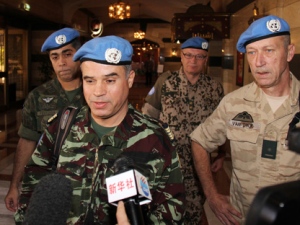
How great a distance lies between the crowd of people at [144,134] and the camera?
1.50 metres

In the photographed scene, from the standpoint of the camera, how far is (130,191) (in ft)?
2.75

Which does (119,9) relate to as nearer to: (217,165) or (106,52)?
(217,165)

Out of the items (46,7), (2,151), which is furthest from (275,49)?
(46,7)

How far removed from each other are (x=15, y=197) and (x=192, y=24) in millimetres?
6565

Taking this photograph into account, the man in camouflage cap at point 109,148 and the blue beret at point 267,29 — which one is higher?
the blue beret at point 267,29

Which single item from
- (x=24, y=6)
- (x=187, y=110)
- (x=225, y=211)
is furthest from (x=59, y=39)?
(x=24, y=6)

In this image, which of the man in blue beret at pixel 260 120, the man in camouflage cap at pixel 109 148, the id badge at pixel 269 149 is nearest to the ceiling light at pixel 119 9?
the man in blue beret at pixel 260 120

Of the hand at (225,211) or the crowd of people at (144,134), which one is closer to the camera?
the crowd of people at (144,134)

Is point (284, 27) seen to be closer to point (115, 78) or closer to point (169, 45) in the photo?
point (115, 78)

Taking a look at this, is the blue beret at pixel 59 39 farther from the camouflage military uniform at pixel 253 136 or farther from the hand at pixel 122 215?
the hand at pixel 122 215

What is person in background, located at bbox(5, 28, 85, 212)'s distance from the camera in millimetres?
2482

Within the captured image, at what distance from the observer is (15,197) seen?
8.01ft

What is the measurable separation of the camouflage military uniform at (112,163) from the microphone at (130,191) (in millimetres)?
563

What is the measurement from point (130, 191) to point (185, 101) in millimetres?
2593
